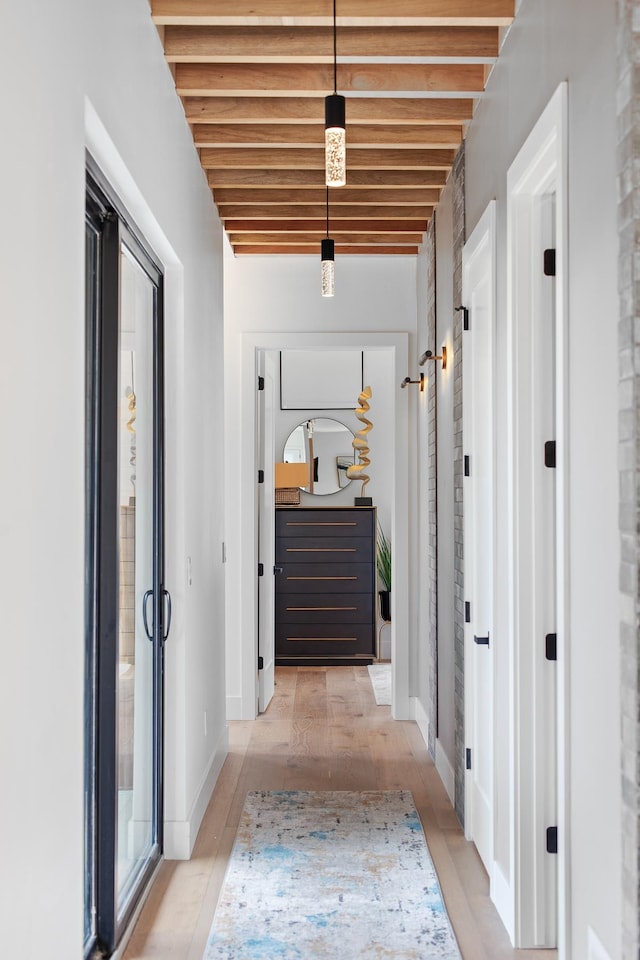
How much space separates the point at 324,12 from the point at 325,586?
499cm

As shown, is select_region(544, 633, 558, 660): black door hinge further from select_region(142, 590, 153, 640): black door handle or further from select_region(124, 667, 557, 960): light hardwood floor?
select_region(142, 590, 153, 640): black door handle

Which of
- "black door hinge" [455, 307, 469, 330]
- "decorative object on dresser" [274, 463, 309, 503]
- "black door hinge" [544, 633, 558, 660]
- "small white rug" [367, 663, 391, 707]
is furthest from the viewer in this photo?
"decorative object on dresser" [274, 463, 309, 503]

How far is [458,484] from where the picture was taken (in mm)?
3660

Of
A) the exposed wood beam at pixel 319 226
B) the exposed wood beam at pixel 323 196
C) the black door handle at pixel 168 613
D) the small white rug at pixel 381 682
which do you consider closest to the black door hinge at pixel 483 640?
the black door handle at pixel 168 613

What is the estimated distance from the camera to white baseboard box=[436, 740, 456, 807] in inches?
147

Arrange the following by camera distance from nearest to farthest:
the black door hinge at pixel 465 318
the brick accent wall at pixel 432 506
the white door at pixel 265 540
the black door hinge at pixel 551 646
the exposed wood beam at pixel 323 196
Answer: the black door hinge at pixel 551 646 < the black door hinge at pixel 465 318 < the exposed wood beam at pixel 323 196 < the brick accent wall at pixel 432 506 < the white door at pixel 265 540

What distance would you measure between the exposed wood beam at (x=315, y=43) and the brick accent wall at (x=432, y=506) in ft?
5.33

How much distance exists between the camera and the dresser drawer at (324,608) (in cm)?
707

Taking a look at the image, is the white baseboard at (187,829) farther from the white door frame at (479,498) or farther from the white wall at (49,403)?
the white wall at (49,403)

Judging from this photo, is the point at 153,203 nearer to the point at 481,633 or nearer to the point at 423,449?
the point at 481,633

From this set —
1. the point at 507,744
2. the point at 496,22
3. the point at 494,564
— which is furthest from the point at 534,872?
the point at 496,22

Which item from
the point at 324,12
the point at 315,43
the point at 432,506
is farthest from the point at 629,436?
the point at 432,506

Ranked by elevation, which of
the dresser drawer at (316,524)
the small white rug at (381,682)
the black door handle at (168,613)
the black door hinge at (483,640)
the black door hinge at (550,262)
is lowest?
the small white rug at (381,682)

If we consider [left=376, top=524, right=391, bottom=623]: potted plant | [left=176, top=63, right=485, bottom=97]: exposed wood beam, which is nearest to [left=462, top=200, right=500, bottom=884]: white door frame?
[left=176, top=63, right=485, bottom=97]: exposed wood beam
